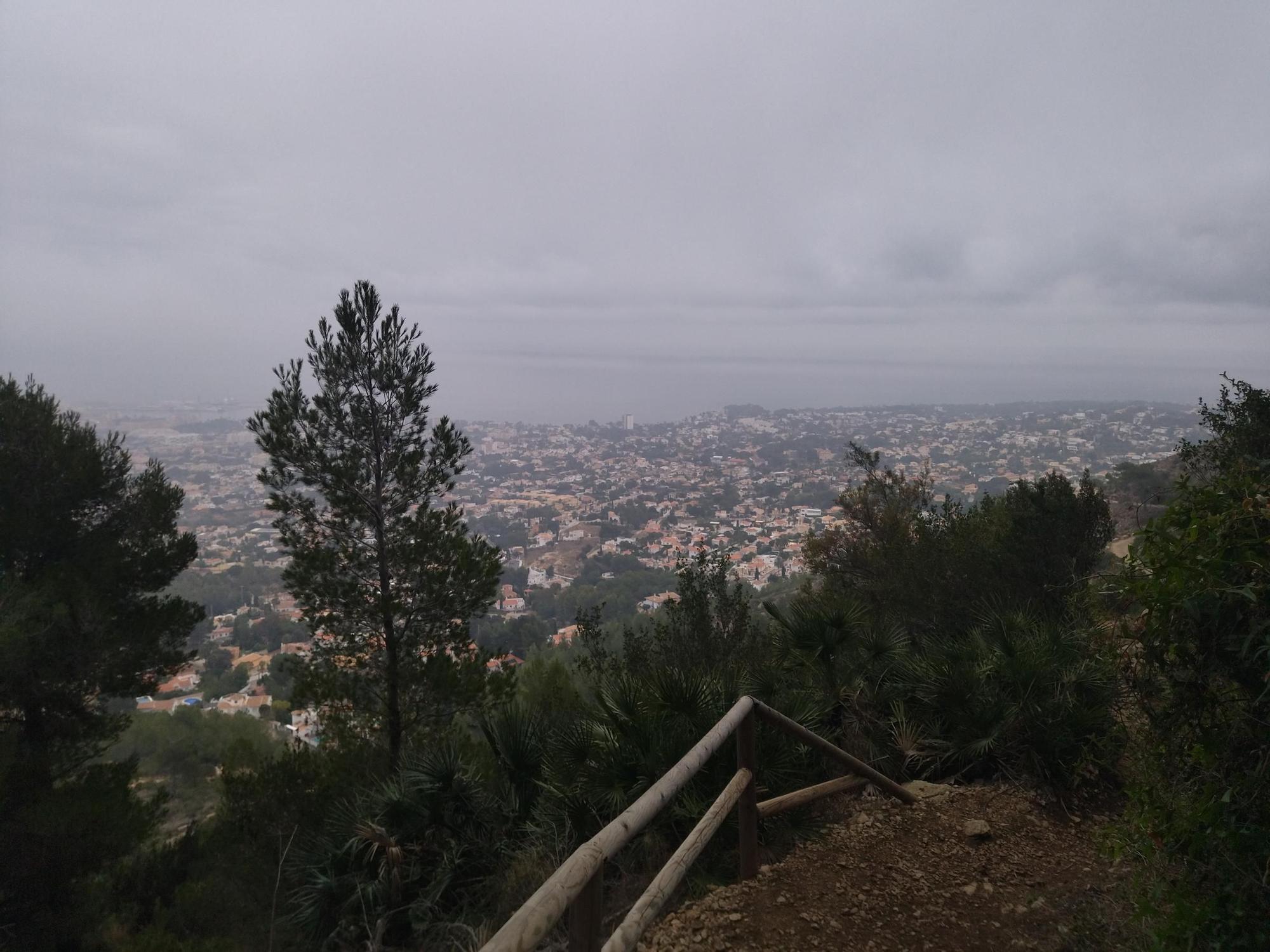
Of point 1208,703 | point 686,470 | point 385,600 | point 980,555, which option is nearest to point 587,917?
point 1208,703

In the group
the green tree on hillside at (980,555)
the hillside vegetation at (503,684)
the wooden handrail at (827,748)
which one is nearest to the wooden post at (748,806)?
the wooden handrail at (827,748)

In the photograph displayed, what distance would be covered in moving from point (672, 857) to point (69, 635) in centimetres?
1152

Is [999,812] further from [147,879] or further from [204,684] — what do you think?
[204,684]

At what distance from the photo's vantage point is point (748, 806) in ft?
11.3

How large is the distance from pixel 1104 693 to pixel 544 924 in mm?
5114

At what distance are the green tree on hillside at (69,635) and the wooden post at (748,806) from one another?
10.6 m

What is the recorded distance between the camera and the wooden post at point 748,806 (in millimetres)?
3299

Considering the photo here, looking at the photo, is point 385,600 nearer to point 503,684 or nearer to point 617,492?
point 503,684

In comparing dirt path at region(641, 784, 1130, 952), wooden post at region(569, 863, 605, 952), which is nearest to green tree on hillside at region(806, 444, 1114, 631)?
dirt path at region(641, 784, 1130, 952)

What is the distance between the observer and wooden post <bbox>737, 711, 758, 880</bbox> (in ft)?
10.8

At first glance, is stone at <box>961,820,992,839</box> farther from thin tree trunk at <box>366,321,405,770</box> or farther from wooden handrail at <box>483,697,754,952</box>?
thin tree trunk at <box>366,321,405,770</box>

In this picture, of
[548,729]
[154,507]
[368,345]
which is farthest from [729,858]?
[154,507]

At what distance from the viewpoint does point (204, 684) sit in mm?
30234

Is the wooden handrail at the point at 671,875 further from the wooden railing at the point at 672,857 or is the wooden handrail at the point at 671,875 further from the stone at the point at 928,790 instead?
the stone at the point at 928,790
